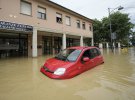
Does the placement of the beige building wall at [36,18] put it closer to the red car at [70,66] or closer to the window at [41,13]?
the window at [41,13]

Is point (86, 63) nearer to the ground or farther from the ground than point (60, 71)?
farther from the ground

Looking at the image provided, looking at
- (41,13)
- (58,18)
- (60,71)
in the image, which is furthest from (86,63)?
(58,18)

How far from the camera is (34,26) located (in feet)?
44.5

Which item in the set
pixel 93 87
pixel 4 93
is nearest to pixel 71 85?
pixel 93 87

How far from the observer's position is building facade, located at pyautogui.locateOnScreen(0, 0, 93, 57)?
454 inches

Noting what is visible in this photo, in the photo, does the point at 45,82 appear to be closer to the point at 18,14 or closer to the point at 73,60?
the point at 73,60

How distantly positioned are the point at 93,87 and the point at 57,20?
13.9m

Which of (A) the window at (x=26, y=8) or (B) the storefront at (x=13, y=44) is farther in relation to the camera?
(B) the storefront at (x=13, y=44)

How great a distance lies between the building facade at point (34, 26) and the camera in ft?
37.8

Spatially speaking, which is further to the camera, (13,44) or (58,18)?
(13,44)

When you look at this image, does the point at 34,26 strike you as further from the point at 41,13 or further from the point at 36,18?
the point at 41,13

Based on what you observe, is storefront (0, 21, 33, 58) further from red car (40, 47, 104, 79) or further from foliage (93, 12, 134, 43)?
foliage (93, 12, 134, 43)

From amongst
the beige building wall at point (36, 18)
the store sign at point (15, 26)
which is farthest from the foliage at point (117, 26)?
the store sign at point (15, 26)

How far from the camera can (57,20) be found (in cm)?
1694
